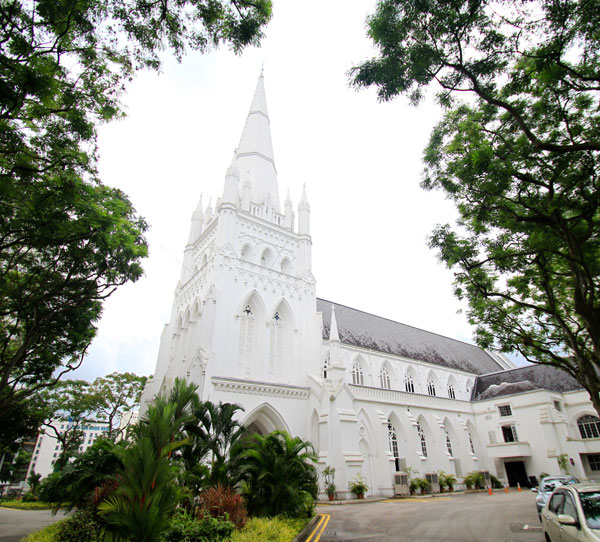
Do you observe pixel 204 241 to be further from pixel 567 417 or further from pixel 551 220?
pixel 567 417

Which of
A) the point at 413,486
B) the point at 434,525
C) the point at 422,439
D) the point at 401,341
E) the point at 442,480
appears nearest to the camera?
the point at 434,525

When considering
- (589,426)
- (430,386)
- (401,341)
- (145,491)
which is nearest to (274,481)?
(145,491)

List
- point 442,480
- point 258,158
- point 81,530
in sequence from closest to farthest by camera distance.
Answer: point 81,530 → point 442,480 → point 258,158

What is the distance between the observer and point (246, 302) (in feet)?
75.0

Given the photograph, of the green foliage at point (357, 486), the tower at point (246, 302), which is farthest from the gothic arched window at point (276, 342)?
the green foliage at point (357, 486)

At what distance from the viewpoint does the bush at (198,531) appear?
22.8 feet

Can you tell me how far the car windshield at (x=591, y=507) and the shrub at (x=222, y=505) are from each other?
7.13 m

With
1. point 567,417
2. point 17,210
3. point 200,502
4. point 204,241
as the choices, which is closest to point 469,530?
point 200,502

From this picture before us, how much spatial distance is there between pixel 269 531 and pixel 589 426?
3201cm

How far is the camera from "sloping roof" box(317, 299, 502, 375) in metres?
31.8

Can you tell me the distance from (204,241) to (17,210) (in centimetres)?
1601

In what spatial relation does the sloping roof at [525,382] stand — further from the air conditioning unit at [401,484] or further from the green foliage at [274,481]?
the green foliage at [274,481]

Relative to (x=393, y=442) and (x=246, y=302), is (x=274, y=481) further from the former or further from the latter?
(x=393, y=442)

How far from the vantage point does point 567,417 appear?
96.7 ft
